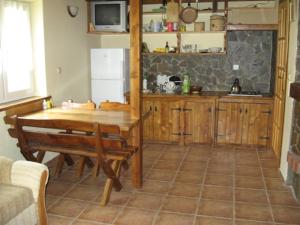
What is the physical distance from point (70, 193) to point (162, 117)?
2.20m

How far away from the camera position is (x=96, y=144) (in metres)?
3.21

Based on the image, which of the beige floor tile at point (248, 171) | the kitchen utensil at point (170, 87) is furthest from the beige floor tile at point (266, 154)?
the kitchen utensil at point (170, 87)

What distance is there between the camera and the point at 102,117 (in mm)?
3658

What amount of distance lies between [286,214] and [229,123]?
2.19 m

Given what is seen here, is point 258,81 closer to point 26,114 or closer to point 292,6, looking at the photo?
point 292,6

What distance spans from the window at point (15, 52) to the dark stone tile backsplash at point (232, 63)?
7.20 feet

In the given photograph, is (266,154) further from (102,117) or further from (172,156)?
(102,117)

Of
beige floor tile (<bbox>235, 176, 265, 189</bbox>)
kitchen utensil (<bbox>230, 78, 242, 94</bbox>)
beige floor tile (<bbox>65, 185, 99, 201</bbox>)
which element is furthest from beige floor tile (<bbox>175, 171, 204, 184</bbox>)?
kitchen utensil (<bbox>230, 78, 242, 94</bbox>)

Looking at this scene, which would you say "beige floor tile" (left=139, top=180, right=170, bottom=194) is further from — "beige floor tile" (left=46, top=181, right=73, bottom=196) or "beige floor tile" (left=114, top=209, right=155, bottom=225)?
"beige floor tile" (left=46, top=181, right=73, bottom=196)

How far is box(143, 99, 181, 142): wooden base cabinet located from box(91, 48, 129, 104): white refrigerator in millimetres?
463

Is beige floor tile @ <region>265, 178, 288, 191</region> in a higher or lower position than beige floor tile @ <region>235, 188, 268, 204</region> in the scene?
higher

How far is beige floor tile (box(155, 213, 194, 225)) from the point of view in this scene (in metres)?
3.03

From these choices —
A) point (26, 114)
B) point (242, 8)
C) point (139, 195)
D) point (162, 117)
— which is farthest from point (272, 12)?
point (26, 114)

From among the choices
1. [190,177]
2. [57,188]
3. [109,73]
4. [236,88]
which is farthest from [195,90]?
[57,188]
